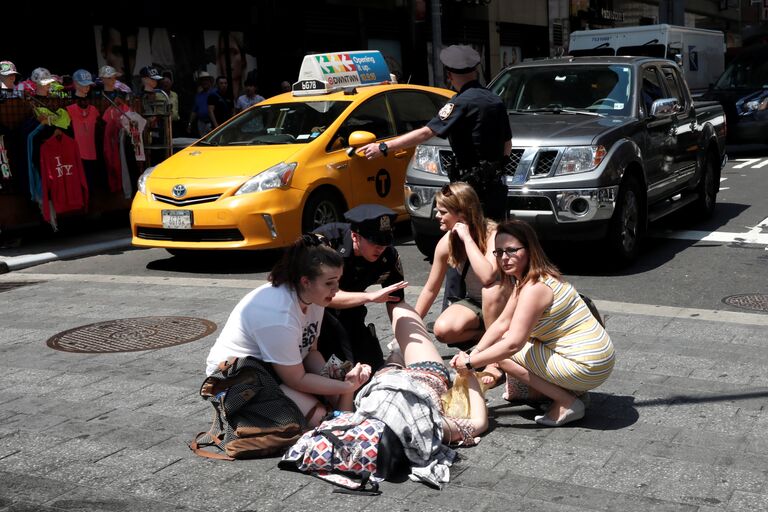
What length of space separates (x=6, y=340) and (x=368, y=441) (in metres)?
3.80

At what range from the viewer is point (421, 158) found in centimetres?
936

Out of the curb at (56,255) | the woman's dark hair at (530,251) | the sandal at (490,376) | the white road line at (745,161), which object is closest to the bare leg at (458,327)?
the sandal at (490,376)

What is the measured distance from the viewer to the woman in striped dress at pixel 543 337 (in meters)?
4.78

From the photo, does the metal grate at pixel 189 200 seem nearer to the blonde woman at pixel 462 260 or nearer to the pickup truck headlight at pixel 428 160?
the pickup truck headlight at pixel 428 160

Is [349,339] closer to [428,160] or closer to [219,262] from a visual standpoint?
[428,160]

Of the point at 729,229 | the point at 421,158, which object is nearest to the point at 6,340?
the point at 421,158

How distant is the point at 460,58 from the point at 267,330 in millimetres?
2682

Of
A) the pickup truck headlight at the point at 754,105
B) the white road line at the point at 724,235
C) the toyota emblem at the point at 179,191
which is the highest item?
the toyota emblem at the point at 179,191

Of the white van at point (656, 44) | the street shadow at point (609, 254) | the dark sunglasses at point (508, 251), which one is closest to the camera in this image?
the dark sunglasses at point (508, 251)

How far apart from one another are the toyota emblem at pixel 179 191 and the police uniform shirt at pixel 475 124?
3577mm

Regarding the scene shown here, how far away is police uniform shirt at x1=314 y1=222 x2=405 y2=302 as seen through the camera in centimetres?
528

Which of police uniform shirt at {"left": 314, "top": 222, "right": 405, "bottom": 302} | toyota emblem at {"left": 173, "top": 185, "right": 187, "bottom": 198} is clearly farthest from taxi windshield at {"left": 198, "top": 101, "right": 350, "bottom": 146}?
police uniform shirt at {"left": 314, "top": 222, "right": 405, "bottom": 302}

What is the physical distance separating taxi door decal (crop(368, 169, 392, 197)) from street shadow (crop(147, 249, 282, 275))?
1.19 m

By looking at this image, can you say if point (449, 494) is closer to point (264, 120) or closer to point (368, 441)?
point (368, 441)
